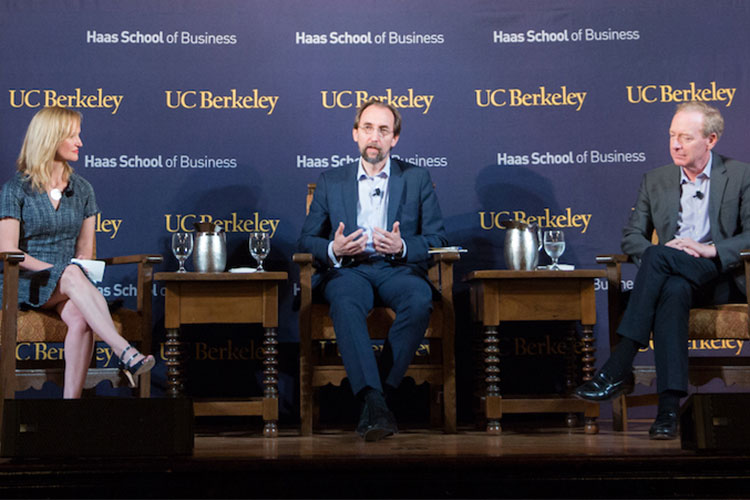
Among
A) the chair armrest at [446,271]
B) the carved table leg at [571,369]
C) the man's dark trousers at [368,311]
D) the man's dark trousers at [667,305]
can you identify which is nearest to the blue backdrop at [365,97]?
the carved table leg at [571,369]

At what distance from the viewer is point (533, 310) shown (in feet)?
12.4

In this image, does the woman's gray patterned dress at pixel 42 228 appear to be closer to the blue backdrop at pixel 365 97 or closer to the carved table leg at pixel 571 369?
the blue backdrop at pixel 365 97

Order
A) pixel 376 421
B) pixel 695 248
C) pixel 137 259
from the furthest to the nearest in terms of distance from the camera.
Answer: pixel 137 259, pixel 695 248, pixel 376 421

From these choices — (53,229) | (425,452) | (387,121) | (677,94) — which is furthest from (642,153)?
(53,229)

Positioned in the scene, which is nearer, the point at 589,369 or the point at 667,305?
the point at 667,305

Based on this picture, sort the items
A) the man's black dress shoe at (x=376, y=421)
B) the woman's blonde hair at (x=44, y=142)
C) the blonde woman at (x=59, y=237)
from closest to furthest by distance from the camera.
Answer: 1. the man's black dress shoe at (x=376, y=421)
2. the blonde woman at (x=59, y=237)
3. the woman's blonde hair at (x=44, y=142)

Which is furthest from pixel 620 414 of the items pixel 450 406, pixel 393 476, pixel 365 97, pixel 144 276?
pixel 144 276

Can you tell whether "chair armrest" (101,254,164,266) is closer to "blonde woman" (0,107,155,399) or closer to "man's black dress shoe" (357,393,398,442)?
"blonde woman" (0,107,155,399)

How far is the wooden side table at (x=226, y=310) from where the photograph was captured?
3.68 m

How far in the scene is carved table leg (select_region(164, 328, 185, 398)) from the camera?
3670 millimetres

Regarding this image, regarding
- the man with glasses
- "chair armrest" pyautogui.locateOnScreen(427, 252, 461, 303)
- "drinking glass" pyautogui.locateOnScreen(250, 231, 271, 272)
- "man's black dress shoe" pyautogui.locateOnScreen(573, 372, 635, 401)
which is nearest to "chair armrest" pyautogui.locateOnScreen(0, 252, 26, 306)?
"drinking glass" pyautogui.locateOnScreen(250, 231, 271, 272)

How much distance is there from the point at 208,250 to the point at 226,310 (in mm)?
355

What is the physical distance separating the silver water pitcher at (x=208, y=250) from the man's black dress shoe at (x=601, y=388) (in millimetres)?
1727

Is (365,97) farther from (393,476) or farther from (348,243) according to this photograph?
(393,476)
